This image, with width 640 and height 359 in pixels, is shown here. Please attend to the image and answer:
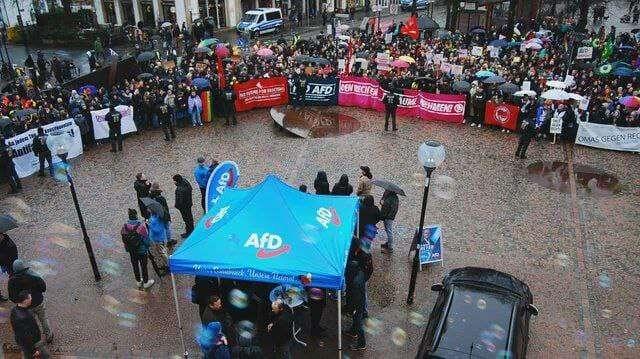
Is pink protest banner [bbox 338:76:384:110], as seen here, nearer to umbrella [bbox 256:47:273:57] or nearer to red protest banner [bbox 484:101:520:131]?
red protest banner [bbox 484:101:520:131]

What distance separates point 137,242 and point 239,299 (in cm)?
213

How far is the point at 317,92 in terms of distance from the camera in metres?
19.5

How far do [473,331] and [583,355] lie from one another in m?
2.51

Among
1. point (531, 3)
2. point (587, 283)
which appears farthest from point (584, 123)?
point (531, 3)

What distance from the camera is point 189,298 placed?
918cm

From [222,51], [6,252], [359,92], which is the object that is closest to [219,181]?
[6,252]

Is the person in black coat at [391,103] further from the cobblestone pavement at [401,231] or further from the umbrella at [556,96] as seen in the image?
the umbrella at [556,96]

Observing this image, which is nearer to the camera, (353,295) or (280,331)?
(280,331)

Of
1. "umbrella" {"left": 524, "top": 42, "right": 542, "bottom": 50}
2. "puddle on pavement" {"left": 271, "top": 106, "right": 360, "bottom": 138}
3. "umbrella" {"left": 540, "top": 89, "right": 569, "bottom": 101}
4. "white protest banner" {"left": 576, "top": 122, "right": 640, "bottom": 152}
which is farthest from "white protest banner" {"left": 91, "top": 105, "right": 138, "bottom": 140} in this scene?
"umbrella" {"left": 524, "top": 42, "right": 542, "bottom": 50}

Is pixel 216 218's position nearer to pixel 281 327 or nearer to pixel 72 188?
pixel 281 327

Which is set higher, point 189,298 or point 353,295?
point 353,295

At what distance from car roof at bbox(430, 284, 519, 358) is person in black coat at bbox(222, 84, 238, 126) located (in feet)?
38.1

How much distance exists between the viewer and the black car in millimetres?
6445

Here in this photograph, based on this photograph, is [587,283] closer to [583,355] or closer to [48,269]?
[583,355]
